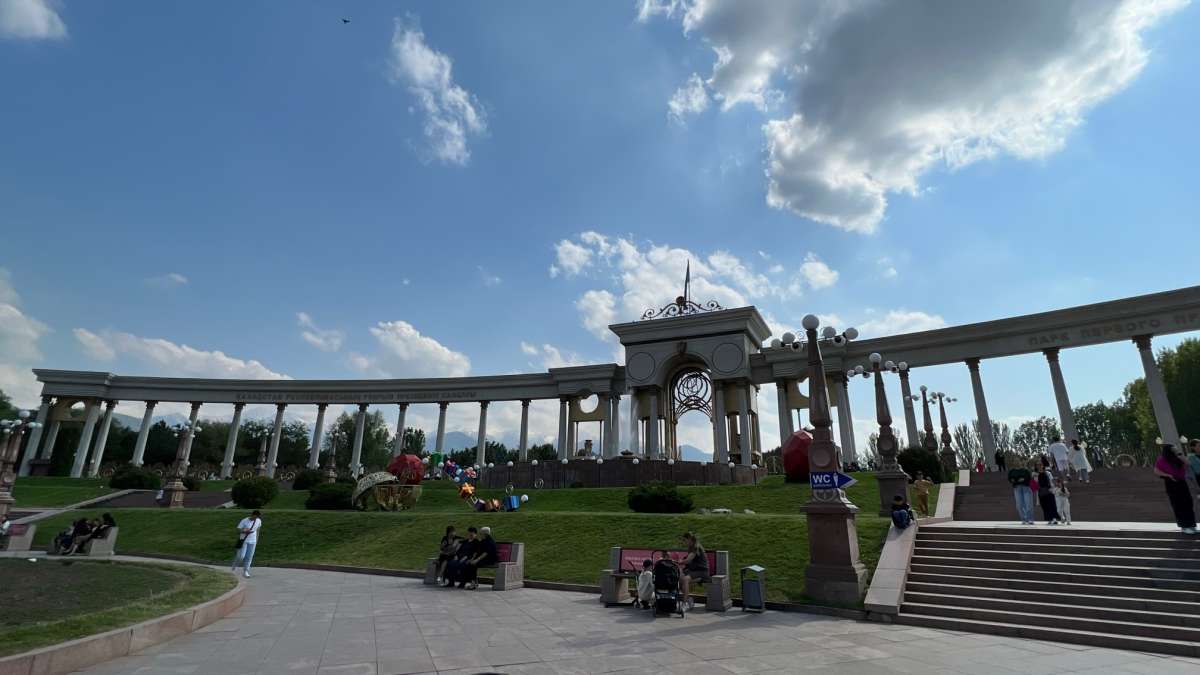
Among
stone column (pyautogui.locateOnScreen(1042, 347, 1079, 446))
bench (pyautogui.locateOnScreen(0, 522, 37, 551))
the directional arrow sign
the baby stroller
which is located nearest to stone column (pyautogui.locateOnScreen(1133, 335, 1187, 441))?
stone column (pyautogui.locateOnScreen(1042, 347, 1079, 446))

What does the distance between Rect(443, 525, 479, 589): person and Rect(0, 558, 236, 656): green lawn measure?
471cm

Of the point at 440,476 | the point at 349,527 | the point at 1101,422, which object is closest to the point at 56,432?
the point at 440,476

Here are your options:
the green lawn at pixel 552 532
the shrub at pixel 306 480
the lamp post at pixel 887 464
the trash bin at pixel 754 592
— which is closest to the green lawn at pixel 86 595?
the green lawn at pixel 552 532

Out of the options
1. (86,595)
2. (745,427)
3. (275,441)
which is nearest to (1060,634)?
(86,595)

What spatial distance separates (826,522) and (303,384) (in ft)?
180

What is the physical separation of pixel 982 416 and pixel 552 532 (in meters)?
32.8

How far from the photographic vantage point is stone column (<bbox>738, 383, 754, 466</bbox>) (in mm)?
42250

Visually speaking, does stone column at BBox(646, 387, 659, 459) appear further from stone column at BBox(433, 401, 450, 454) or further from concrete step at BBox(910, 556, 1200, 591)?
concrete step at BBox(910, 556, 1200, 591)

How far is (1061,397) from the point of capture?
3488 cm

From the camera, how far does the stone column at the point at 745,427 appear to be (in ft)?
139

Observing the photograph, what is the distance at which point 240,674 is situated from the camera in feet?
21.2

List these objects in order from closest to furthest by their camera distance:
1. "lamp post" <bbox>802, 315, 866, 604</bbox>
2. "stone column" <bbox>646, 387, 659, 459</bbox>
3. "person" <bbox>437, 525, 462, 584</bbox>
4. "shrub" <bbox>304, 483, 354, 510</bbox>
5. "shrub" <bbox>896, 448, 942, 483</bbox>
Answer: "lamp post" <bbox>802, 315, 866, 604</bbox> < "person" <bbox>437, 525, 462, 584</bbox> < "shrub" <bbox>896, 448, 942, 483</bbox> < "shrub" <bbox>304, 483, 354, 510</bbox> < "stone column" <bbox>646, 387, 659, 459</bbox>

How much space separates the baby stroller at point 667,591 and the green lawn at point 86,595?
813 centimetres

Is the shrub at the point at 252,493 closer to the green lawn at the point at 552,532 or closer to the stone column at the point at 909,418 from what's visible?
the green lawn at the point at 552,532
